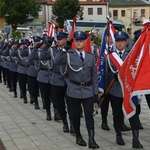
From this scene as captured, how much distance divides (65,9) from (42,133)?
57.6 meters

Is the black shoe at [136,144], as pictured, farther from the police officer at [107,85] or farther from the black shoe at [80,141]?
the police officer at [107,85]

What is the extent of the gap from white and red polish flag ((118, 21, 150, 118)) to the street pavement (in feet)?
3.13

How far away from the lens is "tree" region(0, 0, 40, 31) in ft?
202

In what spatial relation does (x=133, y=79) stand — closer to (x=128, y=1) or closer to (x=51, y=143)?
(x=51, y=143)

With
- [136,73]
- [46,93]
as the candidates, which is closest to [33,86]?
[46,93]

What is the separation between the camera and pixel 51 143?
6.97 metres

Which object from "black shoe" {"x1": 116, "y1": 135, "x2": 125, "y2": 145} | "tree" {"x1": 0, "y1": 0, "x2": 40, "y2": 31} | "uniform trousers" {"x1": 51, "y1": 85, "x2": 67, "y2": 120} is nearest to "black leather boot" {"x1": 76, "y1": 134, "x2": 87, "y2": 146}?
"black shoe" {"x1": 116, "y1": 135, "x2": 125, "y2": 145}

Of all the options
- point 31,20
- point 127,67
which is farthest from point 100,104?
point 31,20

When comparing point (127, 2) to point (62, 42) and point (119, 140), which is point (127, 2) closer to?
point (62, 42)

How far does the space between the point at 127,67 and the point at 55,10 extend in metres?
60.0

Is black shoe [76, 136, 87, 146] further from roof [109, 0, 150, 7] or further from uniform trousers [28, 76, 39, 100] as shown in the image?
roof [109, 0, 150, 7]

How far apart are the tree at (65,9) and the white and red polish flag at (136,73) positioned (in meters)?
57.7

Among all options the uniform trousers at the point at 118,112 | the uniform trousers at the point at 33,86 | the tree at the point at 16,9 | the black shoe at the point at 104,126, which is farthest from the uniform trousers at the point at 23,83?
the tree at the point at 16,9

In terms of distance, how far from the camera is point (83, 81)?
6512 millimetres
